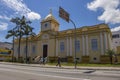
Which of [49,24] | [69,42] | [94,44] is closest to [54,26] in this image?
[49,24]


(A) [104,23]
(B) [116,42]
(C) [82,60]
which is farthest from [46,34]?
(B) [116,42]

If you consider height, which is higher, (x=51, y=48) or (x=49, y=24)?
(x=49, y=24)

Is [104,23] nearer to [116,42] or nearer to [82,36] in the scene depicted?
[82,36]

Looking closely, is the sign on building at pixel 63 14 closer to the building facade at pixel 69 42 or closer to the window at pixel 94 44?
the building facade at pixel 69 42

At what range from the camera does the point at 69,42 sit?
1588 inches

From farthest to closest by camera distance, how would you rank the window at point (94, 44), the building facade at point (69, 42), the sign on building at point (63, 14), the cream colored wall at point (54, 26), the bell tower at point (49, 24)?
1. the cream colored wall at point (54, 26)
2. the bell tower at point (49, 24)
3. the window at point (94, 44)
4. the building facade at point (69, 42)
5. the sign on building at point (63, 14)

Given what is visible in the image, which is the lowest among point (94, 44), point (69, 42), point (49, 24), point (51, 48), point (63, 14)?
point (51, 48)

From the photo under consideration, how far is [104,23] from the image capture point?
3612 centimetres

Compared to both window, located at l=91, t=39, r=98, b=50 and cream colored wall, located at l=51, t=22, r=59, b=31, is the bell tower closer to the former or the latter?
cream colored wall, located at l=51, t=22, r=59, b=31

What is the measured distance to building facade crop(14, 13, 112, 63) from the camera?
35.5m

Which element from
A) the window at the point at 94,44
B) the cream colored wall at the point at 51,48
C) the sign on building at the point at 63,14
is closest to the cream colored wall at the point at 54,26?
the cream colored wall at the point at 51,48

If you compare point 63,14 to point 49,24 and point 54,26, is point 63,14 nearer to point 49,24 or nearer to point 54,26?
point 49,24

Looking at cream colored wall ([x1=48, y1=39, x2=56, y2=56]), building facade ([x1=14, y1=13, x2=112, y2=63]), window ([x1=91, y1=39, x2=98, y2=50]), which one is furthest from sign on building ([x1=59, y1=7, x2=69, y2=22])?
cream colored wall ([x1=48, y1=39, x2=56, y2=56])

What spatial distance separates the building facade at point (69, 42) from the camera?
1399 inches
